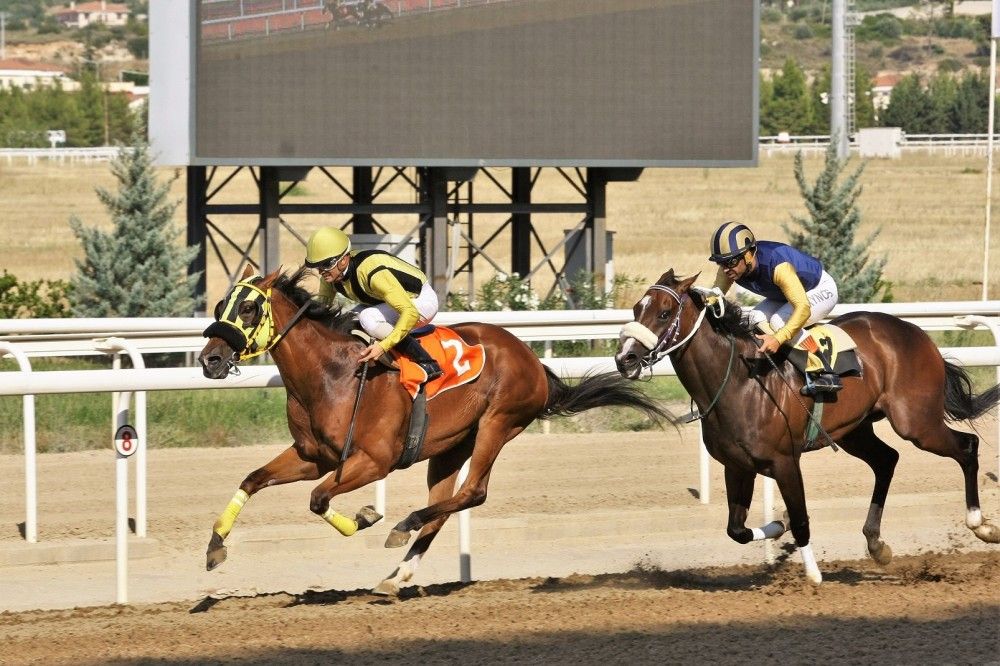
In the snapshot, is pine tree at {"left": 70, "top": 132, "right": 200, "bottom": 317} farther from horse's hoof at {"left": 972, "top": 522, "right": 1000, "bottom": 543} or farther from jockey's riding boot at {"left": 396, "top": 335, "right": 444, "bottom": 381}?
horse's hoof at {"left": 972, "top": 522, "right": 1000, "bottom": 543}

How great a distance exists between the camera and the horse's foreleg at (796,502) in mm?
5590

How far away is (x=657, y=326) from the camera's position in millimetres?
5336

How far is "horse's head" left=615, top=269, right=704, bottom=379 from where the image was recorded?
17.2ft

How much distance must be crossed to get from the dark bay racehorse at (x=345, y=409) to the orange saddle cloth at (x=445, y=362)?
3 centimetres

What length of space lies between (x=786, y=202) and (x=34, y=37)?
11373cm

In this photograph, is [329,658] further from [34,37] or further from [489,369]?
[34,37]

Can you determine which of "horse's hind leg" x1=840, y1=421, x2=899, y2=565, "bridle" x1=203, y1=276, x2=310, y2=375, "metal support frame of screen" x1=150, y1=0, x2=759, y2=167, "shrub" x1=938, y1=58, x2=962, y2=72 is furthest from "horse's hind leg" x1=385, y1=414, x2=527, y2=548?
"shrub" x1=938, y1=58, x2=962, y2=72

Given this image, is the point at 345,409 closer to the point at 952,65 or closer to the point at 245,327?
the point at 245,327

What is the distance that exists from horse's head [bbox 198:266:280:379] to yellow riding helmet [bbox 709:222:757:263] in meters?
1.63

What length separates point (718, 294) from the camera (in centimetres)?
558

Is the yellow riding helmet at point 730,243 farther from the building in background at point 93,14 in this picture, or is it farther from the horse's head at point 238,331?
the building in background at point 93,14

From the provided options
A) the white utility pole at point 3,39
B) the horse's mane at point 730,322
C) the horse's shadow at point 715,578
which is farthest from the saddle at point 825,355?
the white utility pole at point 3,39

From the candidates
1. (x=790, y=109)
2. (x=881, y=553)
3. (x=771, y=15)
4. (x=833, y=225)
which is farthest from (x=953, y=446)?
(x=771, y=15)

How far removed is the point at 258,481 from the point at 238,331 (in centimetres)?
52
